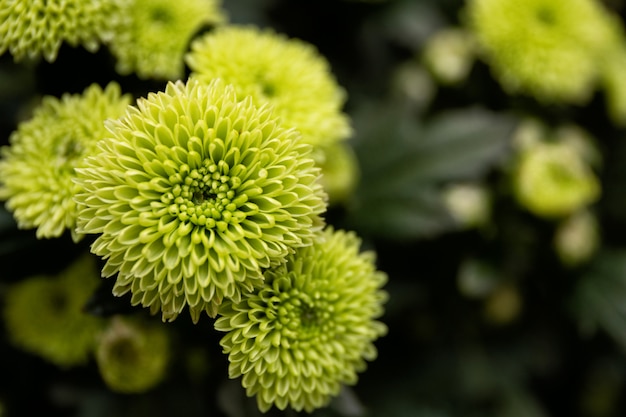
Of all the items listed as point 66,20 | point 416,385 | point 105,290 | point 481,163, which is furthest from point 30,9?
point 416,385

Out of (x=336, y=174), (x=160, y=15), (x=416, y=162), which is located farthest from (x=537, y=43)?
(x=160, y=15)

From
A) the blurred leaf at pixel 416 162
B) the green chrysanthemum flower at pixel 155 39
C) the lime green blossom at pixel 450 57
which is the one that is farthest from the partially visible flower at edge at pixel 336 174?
the lime green blossom at pixel 450 57

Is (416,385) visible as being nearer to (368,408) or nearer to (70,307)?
(368,408)

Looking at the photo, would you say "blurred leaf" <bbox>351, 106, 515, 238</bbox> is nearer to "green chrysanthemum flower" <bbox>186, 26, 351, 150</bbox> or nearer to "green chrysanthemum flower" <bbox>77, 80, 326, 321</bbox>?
"green chrysanthemum flower" <bbox>186, 26, 351, 150</bbox>

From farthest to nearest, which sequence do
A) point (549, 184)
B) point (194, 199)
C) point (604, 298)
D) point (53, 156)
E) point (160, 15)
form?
point (604, 298), point (549, 184), point (160, 15), point (53, 156), point (194, 199)

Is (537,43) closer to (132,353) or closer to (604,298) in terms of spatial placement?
(604,298)

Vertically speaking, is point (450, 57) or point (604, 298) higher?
point (450, 57)
